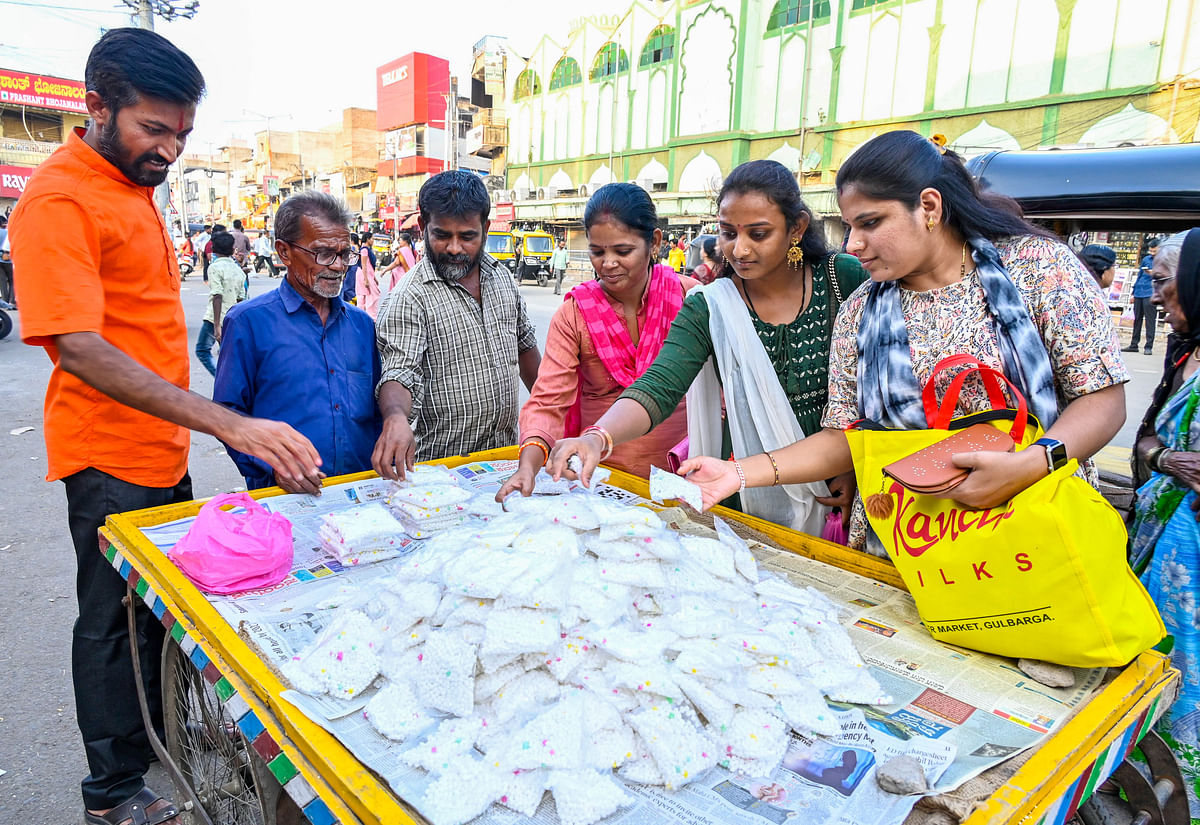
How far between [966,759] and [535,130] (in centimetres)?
3284

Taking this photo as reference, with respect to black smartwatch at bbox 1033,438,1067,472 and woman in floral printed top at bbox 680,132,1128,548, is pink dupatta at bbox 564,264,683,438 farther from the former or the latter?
black smartwatch at bbox 1033,438,1067,472

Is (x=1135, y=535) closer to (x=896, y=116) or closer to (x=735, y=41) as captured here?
(x=896, y=116)

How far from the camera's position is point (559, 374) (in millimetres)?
2328

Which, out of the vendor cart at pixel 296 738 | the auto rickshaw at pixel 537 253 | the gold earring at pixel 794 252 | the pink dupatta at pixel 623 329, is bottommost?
the vendor cart at pixel 296 738

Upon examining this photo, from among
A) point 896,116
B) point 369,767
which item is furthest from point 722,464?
point 896,116

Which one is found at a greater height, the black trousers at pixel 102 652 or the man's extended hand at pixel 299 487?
the man's extended hand at pixel 299 487

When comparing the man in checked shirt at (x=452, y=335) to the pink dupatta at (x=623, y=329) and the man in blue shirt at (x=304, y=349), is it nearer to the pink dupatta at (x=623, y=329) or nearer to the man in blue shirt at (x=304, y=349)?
the man in blue shirt at (x=304, y=349)

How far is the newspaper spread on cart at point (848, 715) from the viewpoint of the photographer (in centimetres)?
95

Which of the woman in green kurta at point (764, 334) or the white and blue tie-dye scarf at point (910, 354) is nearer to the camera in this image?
the white and blue tie-dye scarf at point (910, 354)

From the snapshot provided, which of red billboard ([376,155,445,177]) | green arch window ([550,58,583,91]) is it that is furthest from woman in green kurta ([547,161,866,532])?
red billboard ([376,155,445,177])

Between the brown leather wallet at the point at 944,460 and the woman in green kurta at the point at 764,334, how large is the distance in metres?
0.52

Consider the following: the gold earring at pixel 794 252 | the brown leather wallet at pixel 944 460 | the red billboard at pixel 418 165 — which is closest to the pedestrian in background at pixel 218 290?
the gold earring at pixel 794 252

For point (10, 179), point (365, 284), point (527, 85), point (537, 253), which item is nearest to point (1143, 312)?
point (365, 284)

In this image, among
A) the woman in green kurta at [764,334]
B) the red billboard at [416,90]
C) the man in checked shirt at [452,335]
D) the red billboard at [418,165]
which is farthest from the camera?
the red billboard at [416,90]
